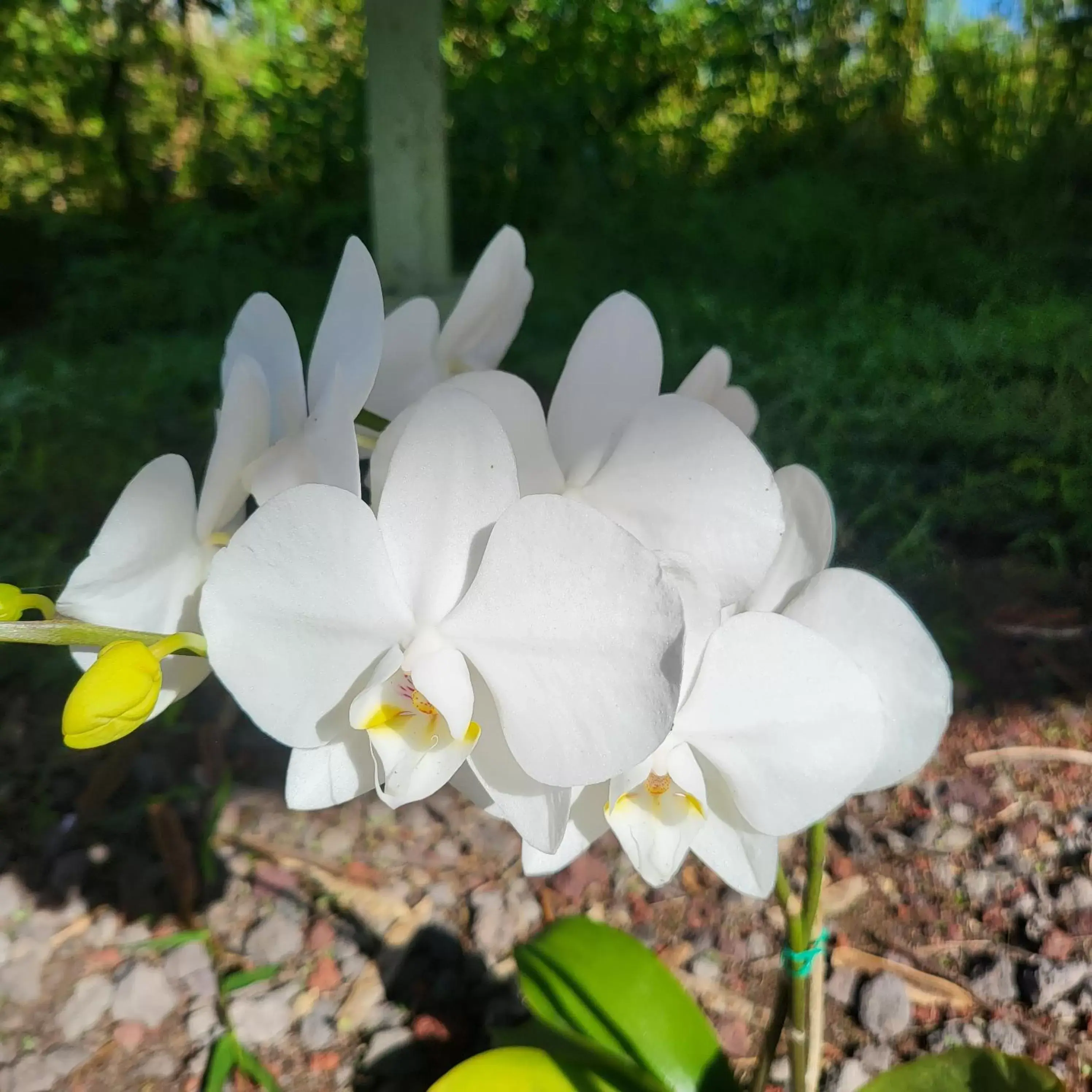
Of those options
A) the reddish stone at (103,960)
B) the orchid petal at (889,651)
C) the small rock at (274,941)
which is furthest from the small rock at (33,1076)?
the orchid petal at (889,651)

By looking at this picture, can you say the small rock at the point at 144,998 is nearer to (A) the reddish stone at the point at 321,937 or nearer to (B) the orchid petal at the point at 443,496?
(A) the reddish stone at the point at 321,937

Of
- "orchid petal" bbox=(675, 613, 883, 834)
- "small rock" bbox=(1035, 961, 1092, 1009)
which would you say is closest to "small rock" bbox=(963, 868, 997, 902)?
"small rock" bbox=(1035, 961, 1092, 1009)

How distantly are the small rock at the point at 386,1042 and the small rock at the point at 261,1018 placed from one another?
0.31 ft

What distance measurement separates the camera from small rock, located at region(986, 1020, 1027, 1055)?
0.85m

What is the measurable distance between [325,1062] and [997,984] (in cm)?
69

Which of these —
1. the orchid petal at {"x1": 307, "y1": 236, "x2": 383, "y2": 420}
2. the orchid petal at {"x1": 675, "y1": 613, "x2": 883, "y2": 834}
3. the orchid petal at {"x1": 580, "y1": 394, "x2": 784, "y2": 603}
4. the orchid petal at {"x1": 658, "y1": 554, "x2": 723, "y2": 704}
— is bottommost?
the orchid petal at {"x1": 675, "y1": 613, "x2": 883, "y2": 834}

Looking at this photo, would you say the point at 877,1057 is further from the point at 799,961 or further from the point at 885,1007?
the point at 799,961

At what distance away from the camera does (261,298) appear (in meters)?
0.44

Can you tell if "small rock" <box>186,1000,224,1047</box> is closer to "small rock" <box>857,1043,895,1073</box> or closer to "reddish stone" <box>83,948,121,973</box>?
"reddish stone" <box>83,948,121,973</box>

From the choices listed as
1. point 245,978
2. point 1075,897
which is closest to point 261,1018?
point 245,978

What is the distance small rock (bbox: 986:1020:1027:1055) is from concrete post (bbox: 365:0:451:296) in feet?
5.55

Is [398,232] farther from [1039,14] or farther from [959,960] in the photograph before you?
[1039,14]

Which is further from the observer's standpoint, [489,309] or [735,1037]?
[735,1037]

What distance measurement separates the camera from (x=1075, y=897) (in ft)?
3.23
